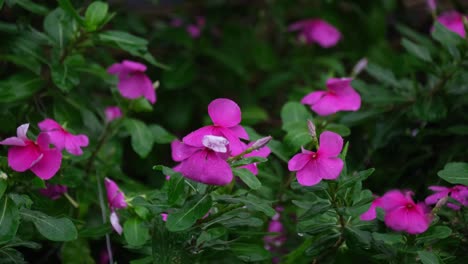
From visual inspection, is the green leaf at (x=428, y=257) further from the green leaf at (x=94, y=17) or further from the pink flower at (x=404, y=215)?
the green leaf at (x=94, y=17)

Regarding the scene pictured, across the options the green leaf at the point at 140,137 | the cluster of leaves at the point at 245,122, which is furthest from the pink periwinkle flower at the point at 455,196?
the green leaf at the point at 140,137

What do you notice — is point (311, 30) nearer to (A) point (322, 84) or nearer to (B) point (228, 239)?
(A) point (322, 84)

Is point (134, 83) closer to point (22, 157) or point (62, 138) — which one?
point (62, 138)

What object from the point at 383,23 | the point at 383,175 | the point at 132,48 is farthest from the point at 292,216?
the point at 383,23

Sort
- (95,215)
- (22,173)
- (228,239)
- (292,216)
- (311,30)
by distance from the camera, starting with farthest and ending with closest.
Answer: (311,30), (292,216), (95,215), (228,239), (22,173)

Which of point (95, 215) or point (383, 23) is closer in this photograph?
point (95, 215)

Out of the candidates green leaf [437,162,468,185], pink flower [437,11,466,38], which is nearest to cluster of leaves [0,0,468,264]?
green leaf [437,162,468,185]
